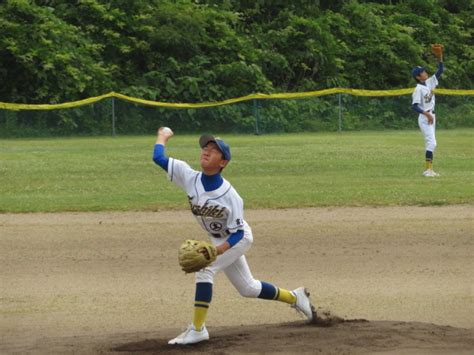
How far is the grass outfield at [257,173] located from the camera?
1513cm

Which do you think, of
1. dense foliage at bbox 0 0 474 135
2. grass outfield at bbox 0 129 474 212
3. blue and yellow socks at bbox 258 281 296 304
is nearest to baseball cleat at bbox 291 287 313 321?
blue and yellow socks at bbox 258 281 296 304

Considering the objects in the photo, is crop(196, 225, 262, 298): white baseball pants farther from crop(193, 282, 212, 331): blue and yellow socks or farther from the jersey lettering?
the jersey lettering

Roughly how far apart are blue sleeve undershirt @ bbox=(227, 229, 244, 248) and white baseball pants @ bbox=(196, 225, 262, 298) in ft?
0.16

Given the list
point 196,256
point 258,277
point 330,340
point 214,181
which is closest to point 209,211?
point 214,181

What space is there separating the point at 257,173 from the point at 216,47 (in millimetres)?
16411

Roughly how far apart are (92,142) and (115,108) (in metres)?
2.89

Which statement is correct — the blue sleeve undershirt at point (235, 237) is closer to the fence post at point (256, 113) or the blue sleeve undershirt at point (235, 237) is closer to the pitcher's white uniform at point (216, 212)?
the pitcher's white uniform at point (216, 212)

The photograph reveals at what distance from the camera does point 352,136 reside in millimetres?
29641

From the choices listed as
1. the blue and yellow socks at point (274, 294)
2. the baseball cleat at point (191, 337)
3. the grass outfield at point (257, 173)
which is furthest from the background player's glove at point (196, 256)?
the grass outfield at point (257, 173)

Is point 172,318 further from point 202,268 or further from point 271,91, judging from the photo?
point 271,91

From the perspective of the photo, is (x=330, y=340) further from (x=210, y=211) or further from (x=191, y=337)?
(x=210, y=211)

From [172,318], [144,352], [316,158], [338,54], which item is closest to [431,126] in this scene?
[316,158]

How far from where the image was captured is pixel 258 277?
10.3 m

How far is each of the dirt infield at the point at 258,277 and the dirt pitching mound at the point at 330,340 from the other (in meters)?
0.01
